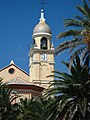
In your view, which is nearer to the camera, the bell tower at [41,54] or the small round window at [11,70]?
the bell tower at [41,54]

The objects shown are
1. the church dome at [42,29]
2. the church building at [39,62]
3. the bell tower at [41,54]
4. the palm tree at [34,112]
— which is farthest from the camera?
the church dome at [42,29]

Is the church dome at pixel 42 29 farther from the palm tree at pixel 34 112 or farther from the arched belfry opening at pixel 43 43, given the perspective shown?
the palm tree at pixel 34 112

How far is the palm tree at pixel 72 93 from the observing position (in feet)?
101

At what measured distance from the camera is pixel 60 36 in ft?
96.1

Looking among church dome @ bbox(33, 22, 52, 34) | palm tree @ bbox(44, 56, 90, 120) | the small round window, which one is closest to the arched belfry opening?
church dome @ bbox(33, 22, 52, 34)

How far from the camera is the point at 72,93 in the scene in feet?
103

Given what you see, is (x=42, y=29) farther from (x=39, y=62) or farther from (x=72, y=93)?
(x=72, y=93)

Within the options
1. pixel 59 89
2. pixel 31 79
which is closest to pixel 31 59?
pixel 31 79

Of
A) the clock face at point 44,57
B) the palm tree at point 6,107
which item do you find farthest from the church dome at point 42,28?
the palm tree at point 6,107

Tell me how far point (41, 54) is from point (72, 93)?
1718 inches

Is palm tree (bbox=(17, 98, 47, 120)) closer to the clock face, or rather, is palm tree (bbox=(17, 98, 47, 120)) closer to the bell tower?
the bell tower

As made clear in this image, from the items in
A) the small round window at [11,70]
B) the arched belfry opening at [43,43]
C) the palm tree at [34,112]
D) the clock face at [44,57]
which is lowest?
the palm tree at [34,112]

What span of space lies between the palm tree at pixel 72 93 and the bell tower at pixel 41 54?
41.7 meters

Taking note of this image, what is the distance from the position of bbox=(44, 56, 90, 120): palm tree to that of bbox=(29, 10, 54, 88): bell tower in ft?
137
